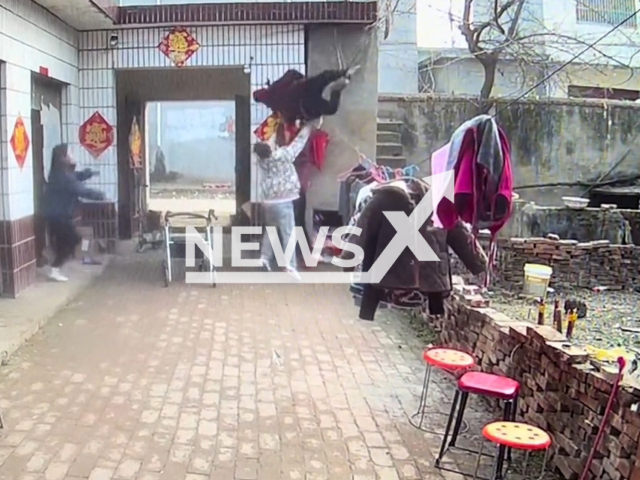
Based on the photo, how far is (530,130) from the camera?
34.9ft

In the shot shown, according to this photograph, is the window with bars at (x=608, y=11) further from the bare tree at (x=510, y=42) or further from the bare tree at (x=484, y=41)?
the bare tree at (x=484, y=41)

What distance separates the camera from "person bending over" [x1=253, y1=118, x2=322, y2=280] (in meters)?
7.75

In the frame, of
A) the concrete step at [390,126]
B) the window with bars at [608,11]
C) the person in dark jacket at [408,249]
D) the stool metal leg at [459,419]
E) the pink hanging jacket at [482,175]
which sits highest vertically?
the window with bars at [608,11]

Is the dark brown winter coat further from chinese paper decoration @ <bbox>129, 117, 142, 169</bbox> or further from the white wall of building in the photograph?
the white wall of building

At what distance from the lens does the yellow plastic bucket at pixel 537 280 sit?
21.8 ft

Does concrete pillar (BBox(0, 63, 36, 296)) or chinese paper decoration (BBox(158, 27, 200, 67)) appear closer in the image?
concrete pillar (BBox(0, 63, 36, 296))

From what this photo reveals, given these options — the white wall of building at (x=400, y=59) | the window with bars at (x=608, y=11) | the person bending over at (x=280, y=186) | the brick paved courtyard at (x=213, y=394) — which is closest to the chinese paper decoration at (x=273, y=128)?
the person bending over at (x=280, y=186)

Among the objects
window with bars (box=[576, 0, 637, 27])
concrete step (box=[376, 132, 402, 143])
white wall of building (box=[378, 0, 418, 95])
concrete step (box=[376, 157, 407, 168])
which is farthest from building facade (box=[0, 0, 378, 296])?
window with bars (box=[576, 0, 637, 27])

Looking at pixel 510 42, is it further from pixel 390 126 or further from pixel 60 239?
pixel 60 239

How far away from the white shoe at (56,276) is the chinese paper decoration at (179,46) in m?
2.90

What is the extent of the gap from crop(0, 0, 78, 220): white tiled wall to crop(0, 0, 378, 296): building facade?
0.03 metres

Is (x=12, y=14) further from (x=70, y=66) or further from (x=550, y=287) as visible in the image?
(x=550, y=287)

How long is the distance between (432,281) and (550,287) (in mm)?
3679

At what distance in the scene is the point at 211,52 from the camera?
8.35 meters
